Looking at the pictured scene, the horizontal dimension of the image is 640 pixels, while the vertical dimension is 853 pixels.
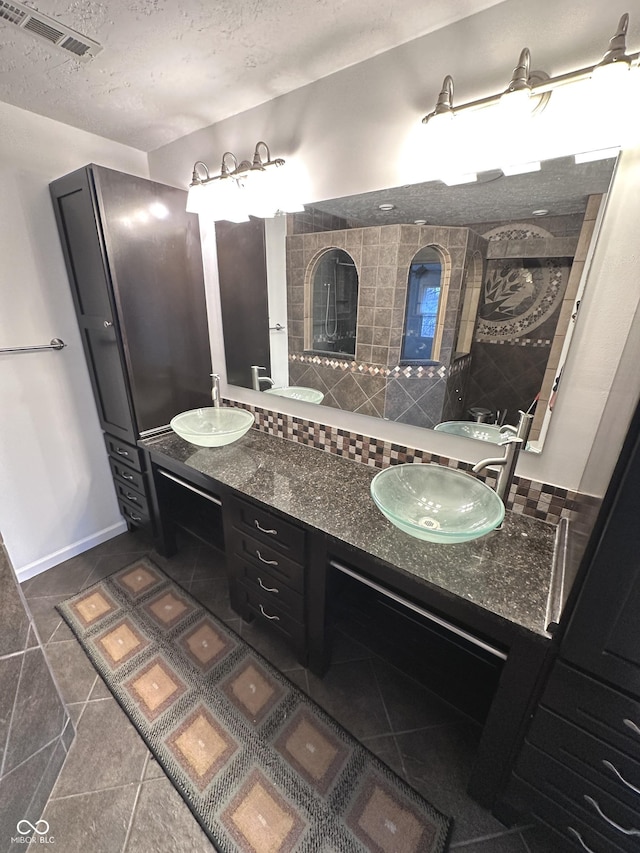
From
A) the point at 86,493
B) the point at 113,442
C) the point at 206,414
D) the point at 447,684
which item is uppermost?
the point at 206,414

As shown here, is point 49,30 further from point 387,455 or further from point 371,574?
point 371,574

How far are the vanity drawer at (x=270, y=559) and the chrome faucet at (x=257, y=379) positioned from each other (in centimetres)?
81

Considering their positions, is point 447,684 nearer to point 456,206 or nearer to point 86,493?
point 456,206

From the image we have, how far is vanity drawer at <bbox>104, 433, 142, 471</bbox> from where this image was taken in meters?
1.86

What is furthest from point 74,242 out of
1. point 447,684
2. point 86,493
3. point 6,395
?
point 447,684

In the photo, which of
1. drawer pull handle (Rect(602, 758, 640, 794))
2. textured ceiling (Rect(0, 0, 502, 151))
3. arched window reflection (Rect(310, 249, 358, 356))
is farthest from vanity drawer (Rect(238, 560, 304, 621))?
textured ceiling (Rect(0, 0, 502, 151))

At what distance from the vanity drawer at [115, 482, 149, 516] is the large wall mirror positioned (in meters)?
1.16

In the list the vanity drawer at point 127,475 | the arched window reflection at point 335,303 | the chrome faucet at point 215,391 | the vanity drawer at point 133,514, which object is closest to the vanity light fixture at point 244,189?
the arched window reflection at point 335,303

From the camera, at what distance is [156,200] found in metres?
1.61

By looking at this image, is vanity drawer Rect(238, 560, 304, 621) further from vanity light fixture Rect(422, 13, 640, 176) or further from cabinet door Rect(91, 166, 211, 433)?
vanity light fixture Rect(422, 13, 640, 176)

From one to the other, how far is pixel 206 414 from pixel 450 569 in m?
1.60

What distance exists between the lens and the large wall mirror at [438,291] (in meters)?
1.03

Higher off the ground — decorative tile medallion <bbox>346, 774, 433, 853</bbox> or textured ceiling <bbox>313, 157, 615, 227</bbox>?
textured ceiling <bbox>313, 157, 615, 227</bbox>

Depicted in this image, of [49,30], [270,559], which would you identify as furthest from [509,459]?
[49,30]
